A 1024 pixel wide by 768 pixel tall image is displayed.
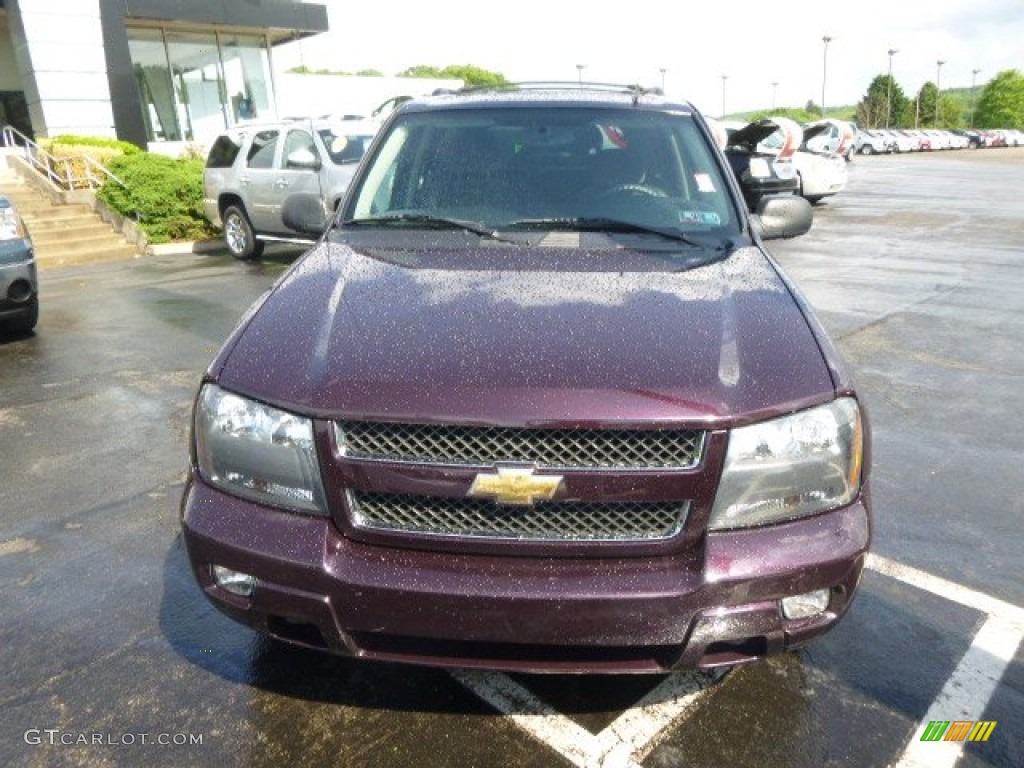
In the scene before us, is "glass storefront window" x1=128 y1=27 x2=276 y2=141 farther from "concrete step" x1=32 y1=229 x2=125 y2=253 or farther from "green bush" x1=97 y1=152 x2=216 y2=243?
"concrete step" x1=32 y1=229 x2=125 y2=253

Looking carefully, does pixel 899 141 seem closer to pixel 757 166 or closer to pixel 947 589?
pixel 757 166

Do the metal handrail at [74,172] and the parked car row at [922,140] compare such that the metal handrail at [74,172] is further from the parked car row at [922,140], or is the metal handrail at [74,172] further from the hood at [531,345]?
the parked car row at [922,140]

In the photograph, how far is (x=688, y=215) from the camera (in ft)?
10.3

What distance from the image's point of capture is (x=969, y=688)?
2.43 meters

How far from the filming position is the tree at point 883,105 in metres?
96.6

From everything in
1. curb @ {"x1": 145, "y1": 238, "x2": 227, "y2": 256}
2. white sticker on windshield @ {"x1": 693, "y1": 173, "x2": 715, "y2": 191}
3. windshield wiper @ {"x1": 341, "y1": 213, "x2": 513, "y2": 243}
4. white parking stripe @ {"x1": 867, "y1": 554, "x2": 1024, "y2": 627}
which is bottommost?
white parking stripe @ {"x1": 867, "y1": 554, "x2": 1024, "y2": 627}

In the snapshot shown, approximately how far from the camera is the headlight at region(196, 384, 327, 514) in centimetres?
200

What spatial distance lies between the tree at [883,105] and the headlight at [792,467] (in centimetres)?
10734

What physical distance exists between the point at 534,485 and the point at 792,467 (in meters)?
0.65

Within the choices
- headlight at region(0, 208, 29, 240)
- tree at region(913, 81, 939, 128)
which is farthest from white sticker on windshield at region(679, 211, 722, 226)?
tree at region(913, 81, 939, 128)

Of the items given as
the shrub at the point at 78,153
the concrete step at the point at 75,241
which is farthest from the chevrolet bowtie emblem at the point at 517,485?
the shrub at the point at 78,153

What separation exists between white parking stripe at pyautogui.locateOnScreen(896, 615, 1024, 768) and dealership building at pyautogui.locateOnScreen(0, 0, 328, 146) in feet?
75.5

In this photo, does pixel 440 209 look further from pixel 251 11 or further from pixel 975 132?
→ pixel 975 132

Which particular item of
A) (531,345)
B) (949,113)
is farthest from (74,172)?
(949,113)
